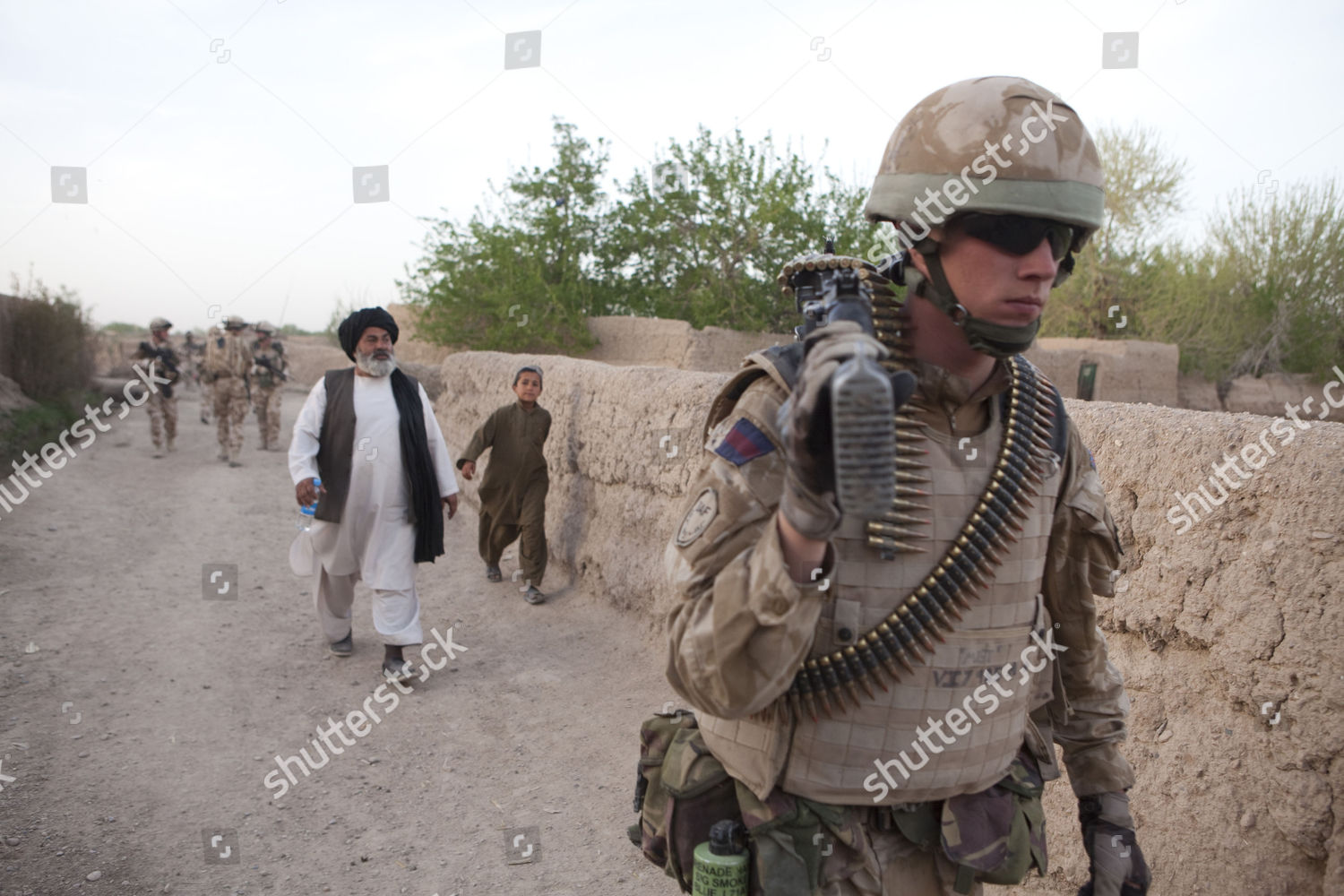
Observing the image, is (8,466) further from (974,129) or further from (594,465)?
(974,129)

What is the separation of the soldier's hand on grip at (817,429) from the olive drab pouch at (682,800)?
677 millimetres

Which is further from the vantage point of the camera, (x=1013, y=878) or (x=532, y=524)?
(x=532, y=524)

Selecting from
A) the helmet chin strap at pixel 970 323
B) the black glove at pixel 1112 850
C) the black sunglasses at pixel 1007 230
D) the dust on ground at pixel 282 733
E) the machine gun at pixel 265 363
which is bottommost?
the dust on ground at pixel 282 733

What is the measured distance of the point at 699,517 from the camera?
1.41 meters

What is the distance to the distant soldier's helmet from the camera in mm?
1536

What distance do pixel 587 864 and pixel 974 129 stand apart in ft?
10.9

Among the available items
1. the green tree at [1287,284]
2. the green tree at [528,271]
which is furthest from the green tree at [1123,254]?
the green tree at [528,271]

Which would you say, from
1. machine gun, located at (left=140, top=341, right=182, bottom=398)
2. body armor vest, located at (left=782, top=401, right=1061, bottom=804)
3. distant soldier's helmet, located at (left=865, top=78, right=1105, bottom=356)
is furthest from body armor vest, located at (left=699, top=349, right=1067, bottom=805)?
machine gun, located at (left=140, top=341, right=182, bottom=398)

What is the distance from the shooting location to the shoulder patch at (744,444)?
1394mm

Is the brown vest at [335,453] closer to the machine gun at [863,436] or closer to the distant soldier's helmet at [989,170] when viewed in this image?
the distant soldier's helmet at [989,170]

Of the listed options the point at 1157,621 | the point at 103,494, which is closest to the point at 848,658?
the point at 1157,621

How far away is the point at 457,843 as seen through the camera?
154 inches

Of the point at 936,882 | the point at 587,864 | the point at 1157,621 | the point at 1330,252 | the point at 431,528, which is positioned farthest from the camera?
the point at 1330,252

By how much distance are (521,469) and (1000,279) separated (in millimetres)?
6047
